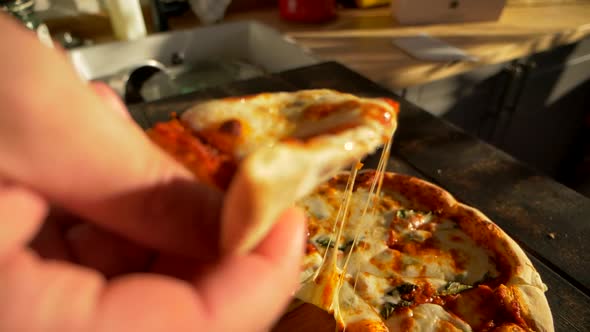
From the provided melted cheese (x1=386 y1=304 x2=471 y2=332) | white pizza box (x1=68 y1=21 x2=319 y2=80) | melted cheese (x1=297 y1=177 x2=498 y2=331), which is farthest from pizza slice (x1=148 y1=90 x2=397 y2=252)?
white pizza box (x1=68 y1=21 x2=319 y2=80)

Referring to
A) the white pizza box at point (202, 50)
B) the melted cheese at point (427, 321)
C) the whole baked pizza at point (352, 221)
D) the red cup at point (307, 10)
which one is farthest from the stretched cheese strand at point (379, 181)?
the red cup at point (307, 10)

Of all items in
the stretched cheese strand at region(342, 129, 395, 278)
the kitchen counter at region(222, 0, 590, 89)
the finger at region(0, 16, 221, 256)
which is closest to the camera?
the finger at region(0, 16, 221, 256)

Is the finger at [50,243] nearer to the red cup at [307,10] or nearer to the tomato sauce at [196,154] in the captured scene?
the tomato sauce at [196,154]

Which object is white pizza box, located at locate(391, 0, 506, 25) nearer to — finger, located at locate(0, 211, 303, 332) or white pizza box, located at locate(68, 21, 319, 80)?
white pizza box, located at locate(68, 21, 319, 80)

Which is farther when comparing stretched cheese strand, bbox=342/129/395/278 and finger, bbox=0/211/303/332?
stretched cheese strand, bbox=342/129/395/278

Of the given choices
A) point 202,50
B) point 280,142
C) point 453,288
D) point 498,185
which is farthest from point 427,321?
point 202,50

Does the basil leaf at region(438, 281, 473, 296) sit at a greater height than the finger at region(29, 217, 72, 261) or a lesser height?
lesser
